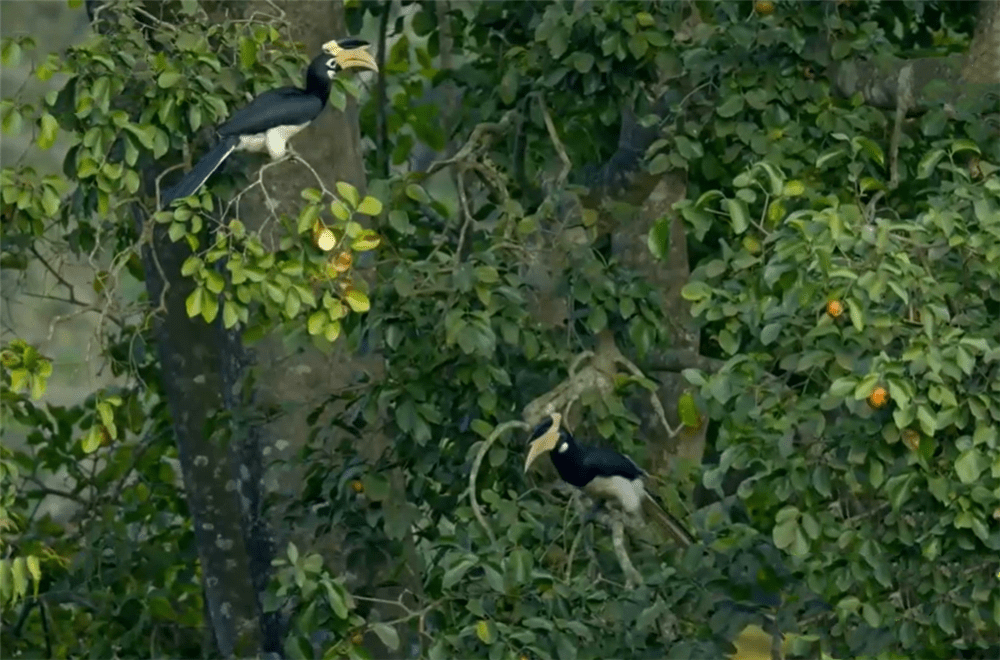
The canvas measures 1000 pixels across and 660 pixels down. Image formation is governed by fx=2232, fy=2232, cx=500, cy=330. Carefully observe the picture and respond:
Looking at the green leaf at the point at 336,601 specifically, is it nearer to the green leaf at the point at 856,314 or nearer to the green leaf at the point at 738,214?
the green leaf at the point at 738,214

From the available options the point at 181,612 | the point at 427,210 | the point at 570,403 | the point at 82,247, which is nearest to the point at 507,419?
the point at 570,403

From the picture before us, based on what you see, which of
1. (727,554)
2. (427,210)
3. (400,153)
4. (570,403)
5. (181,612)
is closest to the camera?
(727,554)

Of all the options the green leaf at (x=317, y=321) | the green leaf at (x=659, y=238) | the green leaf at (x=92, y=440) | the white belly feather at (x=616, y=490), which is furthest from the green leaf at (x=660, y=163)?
the green leaf at (x=92, y=440)

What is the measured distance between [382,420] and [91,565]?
5.24ft

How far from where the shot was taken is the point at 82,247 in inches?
296

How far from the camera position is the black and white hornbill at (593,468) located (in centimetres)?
712

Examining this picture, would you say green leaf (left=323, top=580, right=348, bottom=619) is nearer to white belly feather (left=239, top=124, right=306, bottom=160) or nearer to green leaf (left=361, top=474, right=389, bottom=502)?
green leaf (left=361, top=474, right=389, bottom=502)

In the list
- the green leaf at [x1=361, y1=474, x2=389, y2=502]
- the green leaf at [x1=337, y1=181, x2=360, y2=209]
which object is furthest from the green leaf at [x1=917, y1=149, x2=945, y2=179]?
the green leaf at [x1=361, y1=474, x2=389, y2=502]

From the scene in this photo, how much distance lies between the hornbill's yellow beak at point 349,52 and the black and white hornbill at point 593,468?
1.28m

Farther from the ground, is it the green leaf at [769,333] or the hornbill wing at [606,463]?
the green leaf at [769,333]

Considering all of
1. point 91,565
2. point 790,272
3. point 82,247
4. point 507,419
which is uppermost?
point 790,272

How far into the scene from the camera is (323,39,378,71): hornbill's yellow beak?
Answer: 21.9 feet

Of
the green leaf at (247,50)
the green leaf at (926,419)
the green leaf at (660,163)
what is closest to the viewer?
the green leaf at (926,419)

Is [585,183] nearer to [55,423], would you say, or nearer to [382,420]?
[382,420]
